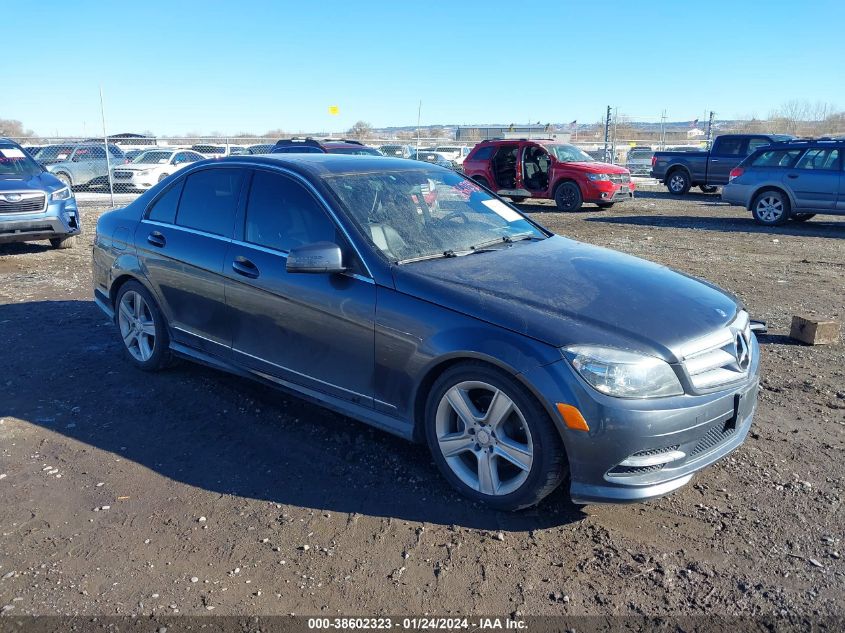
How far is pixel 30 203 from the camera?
34.2ft

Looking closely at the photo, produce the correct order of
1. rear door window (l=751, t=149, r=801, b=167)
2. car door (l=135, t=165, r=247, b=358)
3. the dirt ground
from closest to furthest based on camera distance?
the dirt ground
car door (l=135, t=165, r=247, b=358)
rear door window (l=751, t=149, r=801, b=167)

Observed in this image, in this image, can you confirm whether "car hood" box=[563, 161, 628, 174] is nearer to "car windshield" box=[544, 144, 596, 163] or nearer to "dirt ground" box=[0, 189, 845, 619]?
"car windshield" box=[544, 144, 596, 163]

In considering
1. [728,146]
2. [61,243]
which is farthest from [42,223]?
[728,146]

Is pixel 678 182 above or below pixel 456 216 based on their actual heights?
below

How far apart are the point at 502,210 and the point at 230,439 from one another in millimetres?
2394

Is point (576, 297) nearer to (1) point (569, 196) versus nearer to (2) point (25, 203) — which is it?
(2) point (25, 203)

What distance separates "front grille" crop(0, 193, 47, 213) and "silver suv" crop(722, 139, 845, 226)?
12896 mm

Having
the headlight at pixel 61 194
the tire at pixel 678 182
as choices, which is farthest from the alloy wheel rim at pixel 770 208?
the headlight at pixel 61 194

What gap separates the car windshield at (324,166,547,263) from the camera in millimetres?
4156

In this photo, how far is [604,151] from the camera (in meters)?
30.0

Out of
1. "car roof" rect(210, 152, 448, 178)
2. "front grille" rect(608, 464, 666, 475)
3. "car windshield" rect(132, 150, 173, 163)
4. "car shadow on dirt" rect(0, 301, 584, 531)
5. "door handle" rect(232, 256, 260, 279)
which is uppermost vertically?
"car roof" rect(210, 152, 448, 178)

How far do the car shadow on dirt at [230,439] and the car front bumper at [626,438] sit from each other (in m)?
0.42

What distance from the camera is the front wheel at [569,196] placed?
56.0ft

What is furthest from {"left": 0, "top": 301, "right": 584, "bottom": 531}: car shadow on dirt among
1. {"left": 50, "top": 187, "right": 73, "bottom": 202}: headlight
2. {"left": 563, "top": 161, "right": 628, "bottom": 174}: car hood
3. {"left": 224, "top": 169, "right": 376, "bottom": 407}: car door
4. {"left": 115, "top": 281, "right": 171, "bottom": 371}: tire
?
{"left": 563, "top": 161, "right": 628, "bottom": 174}: car hood
